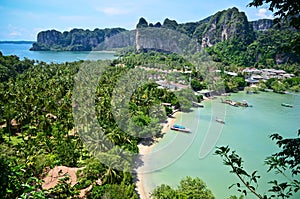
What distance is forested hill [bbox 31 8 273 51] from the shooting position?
43.4 m

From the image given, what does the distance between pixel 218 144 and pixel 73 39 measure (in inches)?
2680

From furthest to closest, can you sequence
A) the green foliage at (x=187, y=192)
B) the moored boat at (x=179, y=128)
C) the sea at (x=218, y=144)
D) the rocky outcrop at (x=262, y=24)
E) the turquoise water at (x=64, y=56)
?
1. the rocky outcrop at (x=262, y=24)
2. the turquoise water at (x=64, y=56)
3. the moored boat at (x=179, y=128)
4. the sea at (x=218, y=144)
5. the green foliage at (x=187, y=192)

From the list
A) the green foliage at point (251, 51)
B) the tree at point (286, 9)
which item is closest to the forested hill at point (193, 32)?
the green foliage at point (251, 51)

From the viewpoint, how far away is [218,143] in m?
12.1

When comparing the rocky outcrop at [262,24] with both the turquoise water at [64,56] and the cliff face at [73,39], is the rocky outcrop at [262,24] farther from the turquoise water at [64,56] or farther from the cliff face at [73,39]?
the turquoise water at [64,56]

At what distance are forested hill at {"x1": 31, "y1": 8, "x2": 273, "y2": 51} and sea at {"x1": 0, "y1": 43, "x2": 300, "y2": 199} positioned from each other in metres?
14.7

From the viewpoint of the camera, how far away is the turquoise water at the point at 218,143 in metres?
8.73

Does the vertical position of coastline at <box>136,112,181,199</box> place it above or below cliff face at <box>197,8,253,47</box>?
below

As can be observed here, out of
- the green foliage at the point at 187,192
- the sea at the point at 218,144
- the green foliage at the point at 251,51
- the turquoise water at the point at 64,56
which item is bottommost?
the sea at the point at 218,144

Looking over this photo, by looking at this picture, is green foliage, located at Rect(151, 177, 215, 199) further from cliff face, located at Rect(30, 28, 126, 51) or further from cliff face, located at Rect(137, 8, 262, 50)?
cliff face, located at Rect(30, 28, 126, 51)

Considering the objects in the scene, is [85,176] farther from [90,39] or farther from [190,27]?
[90,39]

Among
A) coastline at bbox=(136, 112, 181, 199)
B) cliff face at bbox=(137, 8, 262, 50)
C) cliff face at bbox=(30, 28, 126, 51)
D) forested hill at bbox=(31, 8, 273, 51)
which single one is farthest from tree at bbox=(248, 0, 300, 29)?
cliff face at bbox=(30, 28, 126, 51)

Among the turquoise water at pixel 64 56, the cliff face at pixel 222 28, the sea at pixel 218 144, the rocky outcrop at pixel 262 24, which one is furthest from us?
the rocky outcrop at pixel 262 24

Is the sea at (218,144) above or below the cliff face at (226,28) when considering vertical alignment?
below
